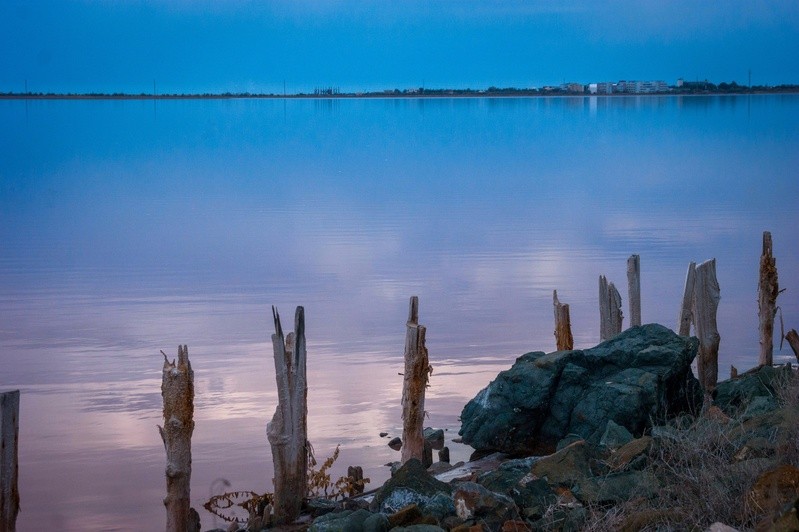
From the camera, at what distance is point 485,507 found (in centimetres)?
866

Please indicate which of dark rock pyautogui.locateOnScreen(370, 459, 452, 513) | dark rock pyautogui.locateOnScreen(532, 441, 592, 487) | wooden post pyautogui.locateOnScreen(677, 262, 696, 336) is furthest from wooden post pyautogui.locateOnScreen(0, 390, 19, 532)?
wooden post pyautogui.locateOnScreen(677, 262, 696, 336)

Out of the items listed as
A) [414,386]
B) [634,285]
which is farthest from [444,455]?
[634,285]

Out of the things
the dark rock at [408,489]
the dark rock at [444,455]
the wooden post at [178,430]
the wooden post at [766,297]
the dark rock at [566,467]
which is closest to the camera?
the dark rock at [408,489]

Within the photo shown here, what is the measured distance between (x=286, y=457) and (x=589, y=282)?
45.2ft

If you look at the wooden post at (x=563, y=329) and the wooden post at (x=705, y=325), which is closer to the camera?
the wooden post at (x=563, y=329)

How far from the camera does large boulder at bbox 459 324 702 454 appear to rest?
11.7m

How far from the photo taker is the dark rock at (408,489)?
29.8ft

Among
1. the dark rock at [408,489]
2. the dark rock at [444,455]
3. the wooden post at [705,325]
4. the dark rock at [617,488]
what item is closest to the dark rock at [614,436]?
the dark rock at [617,488]

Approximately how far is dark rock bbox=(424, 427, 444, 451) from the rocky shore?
0.63 metres

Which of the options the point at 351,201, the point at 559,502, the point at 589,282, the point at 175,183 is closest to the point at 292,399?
the point at 559,502

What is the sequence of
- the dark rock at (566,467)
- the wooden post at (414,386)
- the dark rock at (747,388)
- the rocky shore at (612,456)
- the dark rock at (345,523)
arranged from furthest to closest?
1. the dark rock at (747,388)
2. the wooden post at (414,386)
3. the dark rock at (566,467)
4. the dark rock at (345,523)
5. the rocky shore at (612,456)

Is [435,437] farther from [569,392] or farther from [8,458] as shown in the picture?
[8,458]

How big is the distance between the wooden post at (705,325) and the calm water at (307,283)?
108 inches

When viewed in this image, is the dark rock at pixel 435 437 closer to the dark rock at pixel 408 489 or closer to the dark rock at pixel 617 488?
the dark rock at pixel 408 489
